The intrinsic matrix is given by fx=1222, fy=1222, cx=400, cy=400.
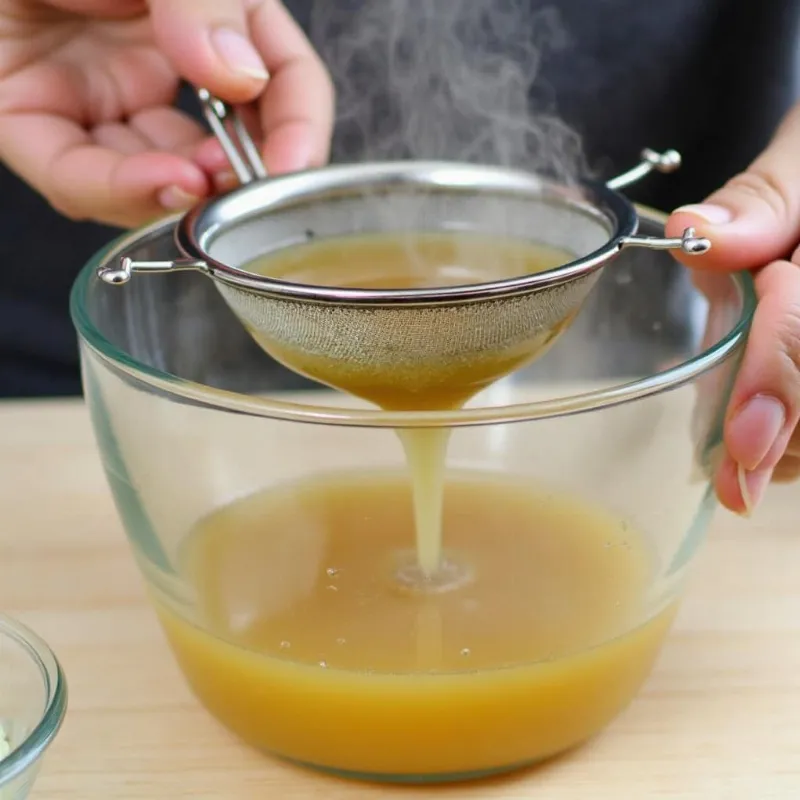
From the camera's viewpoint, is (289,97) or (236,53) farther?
(289,97)

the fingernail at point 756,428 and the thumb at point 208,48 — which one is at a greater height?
the thumb at point 208,48

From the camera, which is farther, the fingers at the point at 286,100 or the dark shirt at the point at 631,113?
the dark shirt at the point at 631,113

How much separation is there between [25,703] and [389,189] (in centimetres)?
54

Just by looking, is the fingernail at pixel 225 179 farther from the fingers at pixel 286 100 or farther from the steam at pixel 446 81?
the steam at pixel 446 81

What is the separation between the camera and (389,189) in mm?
1091

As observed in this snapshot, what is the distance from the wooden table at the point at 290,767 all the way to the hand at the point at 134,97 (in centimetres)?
31

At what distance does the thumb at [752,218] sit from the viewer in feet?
2.91

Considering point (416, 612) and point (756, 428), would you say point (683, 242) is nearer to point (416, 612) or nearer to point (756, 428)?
point (756, 428)

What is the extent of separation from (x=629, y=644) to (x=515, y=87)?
0.80 metres

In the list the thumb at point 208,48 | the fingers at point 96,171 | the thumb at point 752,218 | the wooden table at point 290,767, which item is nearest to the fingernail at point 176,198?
the fingers at point 96,171

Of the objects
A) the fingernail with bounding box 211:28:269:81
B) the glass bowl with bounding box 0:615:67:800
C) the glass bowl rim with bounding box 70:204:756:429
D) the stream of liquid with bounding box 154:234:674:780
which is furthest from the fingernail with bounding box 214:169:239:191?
the glass bowl with bounding box 0:615:67:800

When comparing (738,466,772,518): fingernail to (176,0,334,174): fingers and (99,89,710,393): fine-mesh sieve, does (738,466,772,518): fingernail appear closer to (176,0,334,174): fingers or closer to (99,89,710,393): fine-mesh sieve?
(99,89,710,393): fine-mesh sieve

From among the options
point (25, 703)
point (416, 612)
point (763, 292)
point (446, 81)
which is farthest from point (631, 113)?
point (25, 703)

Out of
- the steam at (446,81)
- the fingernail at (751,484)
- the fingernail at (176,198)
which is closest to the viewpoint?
the fingernail at (751,484)
